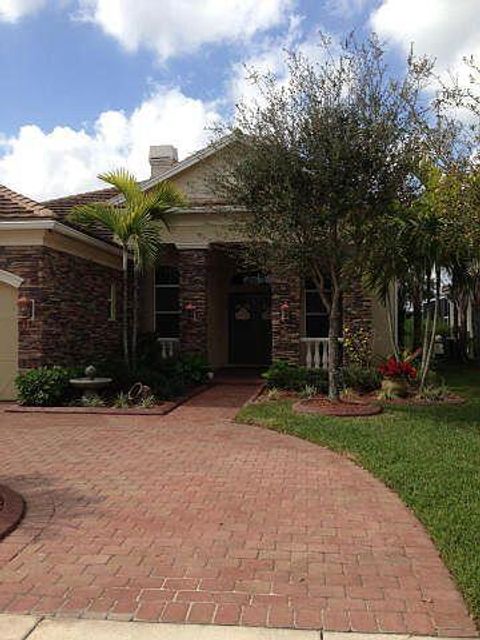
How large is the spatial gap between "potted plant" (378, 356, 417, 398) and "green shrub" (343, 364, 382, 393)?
40.2 inches

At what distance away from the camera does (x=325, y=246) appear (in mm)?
11977

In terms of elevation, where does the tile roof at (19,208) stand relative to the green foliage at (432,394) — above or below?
above

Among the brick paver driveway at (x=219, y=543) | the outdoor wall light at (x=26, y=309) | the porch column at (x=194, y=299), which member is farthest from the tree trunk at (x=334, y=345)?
the outdoor wall light at (x=26, y=309)

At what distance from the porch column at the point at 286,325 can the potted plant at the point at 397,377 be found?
11.5ft

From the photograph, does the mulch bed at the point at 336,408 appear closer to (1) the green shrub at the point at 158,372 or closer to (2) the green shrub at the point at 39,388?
(1) the green shrub at the point at 158,372

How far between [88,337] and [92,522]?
9.95m

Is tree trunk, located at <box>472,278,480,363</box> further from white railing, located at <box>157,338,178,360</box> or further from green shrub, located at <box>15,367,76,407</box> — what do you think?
green shrub, located at <box>15,367,76,407</box>

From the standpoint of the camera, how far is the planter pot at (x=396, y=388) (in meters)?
13.2

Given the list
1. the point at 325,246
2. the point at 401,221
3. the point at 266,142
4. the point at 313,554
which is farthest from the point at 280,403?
the point at 313,554

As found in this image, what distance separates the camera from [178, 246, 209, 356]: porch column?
1686 cm

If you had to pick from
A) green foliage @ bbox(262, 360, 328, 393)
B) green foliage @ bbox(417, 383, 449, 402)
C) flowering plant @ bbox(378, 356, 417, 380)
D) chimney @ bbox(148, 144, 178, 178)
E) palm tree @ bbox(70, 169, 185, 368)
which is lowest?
green foliage @ bbox(417, 383, 449, 402)

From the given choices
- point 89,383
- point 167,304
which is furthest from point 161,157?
point 89,383

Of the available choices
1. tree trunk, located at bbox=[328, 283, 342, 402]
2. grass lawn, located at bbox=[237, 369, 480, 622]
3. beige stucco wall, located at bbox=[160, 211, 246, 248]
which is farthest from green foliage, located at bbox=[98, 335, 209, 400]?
tree trunk, located at bbox=[328, 283, 342, 402]

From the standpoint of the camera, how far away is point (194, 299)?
16891 millimetres
